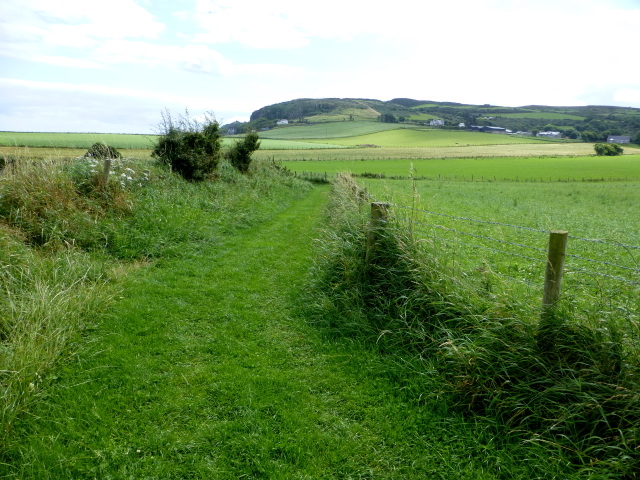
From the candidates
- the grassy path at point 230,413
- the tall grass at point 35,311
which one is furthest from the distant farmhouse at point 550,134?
the tall grass at point 35,311

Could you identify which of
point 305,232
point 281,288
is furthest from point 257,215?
point 281,288

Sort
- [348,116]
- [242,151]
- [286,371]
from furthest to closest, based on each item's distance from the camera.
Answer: [348,116] < [242,151] < [286,371]

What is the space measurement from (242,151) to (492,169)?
120 ft

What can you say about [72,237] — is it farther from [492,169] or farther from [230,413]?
[492,169]

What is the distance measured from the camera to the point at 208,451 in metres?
3.34

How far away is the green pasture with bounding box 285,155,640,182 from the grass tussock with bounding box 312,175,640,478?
1448 inches

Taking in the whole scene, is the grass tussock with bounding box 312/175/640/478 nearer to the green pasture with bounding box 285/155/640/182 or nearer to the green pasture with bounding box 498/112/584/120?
the green pasture with bounding box 285/155/640/182

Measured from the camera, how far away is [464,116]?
138 metres

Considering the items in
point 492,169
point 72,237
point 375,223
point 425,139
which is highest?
point 375,223

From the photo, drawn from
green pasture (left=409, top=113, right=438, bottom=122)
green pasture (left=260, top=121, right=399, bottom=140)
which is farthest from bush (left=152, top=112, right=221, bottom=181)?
green pasture (left=409, top=113, right=438, bottom=122)

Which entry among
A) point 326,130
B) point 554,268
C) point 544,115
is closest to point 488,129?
point 544,115

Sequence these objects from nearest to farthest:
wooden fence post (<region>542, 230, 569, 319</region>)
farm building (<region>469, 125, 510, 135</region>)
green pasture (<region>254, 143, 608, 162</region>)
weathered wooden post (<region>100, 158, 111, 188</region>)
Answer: wooden fence post (<region>542, 230, 569, 319</region>) → weathered wooden post (<region>100, 158, 111, 188</region>) → green pasture (<region>254, 143, 608, 162</region>) → farm building (<region>469, 125, 510, 135</region>)

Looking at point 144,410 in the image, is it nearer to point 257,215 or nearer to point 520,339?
point 520,339

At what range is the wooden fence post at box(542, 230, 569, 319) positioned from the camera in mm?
3848
